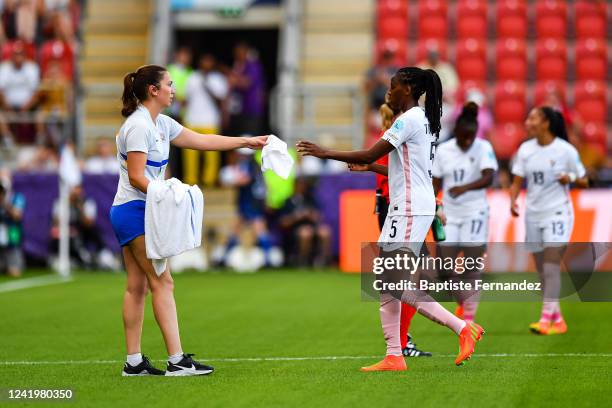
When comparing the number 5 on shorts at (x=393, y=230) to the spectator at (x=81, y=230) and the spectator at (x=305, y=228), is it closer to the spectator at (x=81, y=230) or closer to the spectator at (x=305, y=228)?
the spectator at (x=305, y=228)

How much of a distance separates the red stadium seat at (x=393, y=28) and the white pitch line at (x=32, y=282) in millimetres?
9919

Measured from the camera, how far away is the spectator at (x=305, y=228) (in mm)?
21391

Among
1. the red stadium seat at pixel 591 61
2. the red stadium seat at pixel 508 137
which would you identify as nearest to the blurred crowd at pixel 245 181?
the red stadium seat at pixel 508 137

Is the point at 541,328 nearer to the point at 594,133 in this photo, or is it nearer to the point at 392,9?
the point at 594,133

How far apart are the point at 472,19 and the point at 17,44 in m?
9.58

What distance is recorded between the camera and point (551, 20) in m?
26.5

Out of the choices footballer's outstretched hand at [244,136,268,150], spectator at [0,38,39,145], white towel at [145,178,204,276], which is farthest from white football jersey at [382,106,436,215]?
spectator at [0,38,39,145]

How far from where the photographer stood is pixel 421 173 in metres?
8.97

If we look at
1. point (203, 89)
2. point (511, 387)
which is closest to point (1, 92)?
point (203, 89)

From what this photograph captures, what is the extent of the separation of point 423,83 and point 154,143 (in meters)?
2.00

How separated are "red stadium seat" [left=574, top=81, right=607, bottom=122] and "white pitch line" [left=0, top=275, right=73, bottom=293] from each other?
11.1 metres

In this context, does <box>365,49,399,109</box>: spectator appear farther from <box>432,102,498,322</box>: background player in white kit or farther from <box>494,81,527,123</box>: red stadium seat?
<box>432,102,498,322</box>: background player in white kit

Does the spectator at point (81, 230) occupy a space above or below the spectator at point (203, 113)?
below

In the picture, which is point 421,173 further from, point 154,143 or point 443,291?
point 443,291
